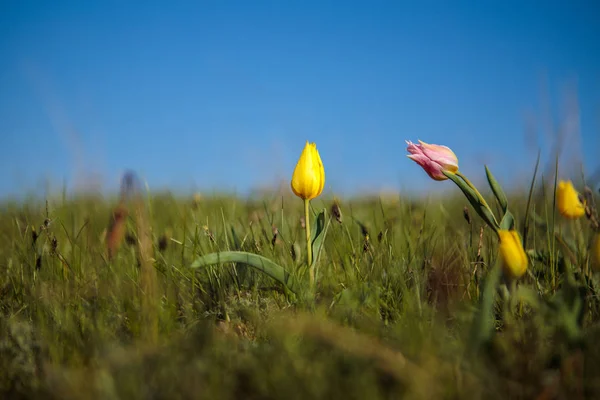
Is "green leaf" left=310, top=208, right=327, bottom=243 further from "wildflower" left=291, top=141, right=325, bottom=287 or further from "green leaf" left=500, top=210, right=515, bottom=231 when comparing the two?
"green leaf" left=500, top=210, right=515, bottom=231

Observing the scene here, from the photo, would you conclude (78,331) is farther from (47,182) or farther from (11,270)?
(47,182)

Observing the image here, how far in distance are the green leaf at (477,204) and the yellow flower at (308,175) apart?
0.46 metres

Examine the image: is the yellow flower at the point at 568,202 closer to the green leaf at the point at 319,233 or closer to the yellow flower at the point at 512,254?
the yellow flower at the point at 512,254

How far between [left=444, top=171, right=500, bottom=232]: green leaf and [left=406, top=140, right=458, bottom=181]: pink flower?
0.04m

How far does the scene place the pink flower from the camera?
1.93 meters

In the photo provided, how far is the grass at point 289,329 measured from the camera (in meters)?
1.16

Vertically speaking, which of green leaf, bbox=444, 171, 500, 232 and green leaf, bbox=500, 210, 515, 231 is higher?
green leaf, bbox=444, 171, 500, 232

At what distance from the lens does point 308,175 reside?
1941mm

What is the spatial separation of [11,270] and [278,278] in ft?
4.56

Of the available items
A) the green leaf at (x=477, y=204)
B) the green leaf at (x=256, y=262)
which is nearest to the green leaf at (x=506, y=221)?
the green leaf at (x=477, y=204)

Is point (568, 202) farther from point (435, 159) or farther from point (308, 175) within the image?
point (308, 175)

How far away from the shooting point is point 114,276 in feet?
7.07

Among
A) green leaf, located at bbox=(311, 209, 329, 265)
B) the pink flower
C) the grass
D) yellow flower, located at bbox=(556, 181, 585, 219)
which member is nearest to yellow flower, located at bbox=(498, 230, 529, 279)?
the grass

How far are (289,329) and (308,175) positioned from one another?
78 cm
